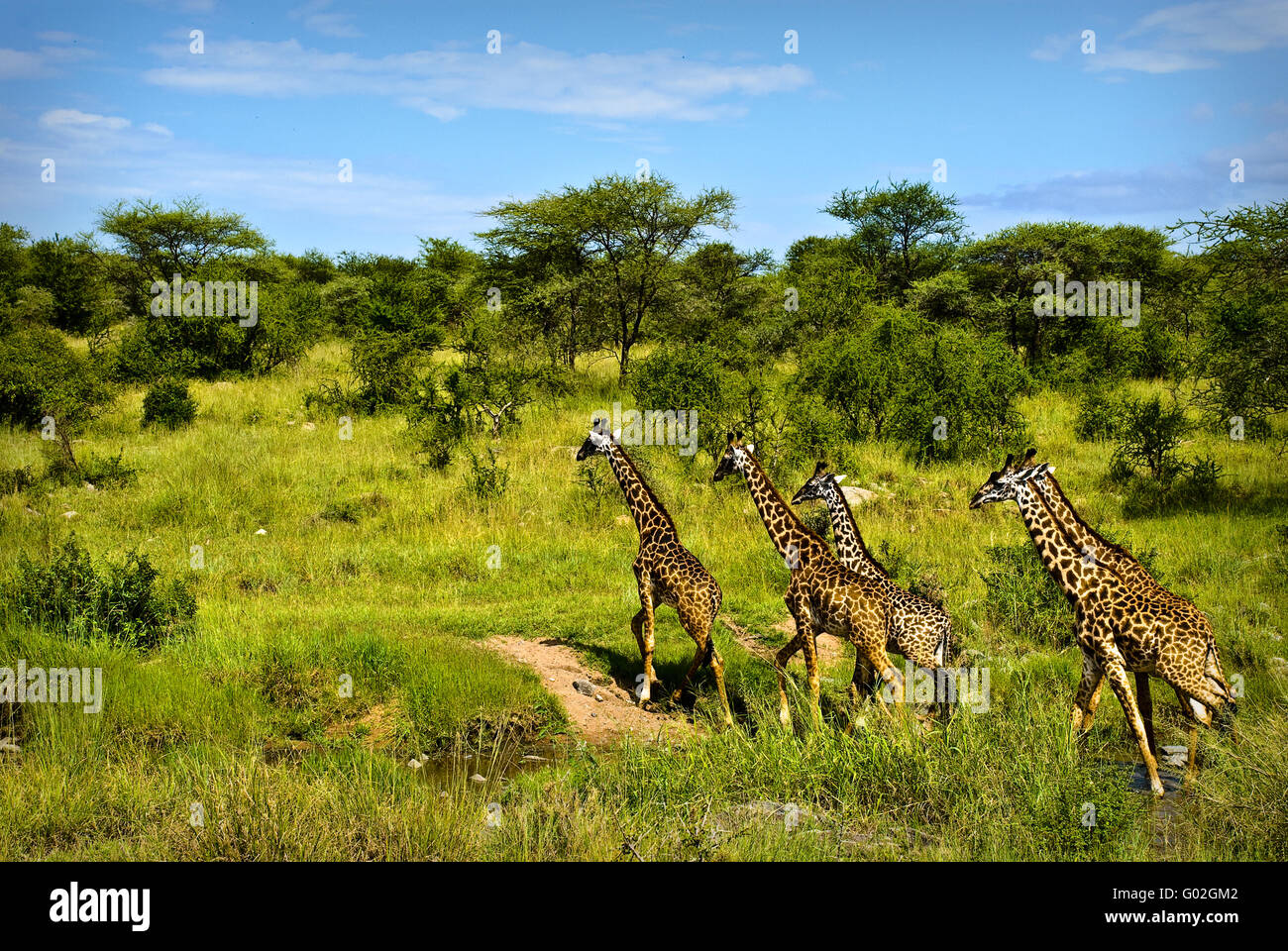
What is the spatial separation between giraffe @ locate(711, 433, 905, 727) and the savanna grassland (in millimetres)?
502

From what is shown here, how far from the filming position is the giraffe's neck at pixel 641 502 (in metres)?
8.45

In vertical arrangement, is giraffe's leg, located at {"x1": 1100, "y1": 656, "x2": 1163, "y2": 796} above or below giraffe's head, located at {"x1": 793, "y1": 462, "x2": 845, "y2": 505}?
below

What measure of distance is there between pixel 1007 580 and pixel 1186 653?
142 inches

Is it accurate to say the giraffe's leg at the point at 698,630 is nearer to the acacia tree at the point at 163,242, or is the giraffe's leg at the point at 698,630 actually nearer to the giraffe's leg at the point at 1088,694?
the giraffe's leg at the point at 1088,694

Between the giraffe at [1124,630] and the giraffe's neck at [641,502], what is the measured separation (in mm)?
2802

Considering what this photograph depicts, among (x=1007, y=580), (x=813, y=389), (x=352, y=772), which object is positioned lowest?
(x=352, y=772)

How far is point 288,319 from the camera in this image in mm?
24031

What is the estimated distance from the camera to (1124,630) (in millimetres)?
6477

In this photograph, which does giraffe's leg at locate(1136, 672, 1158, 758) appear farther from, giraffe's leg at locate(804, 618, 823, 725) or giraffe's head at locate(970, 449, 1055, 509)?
giraffe's leg at locate(804, 618, 823, 725)

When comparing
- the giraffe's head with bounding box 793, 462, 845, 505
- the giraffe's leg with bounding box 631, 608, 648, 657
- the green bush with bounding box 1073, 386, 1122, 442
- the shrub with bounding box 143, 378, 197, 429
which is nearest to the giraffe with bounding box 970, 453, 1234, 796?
the giraffe's head with bounding box 793, 462, 845, 505

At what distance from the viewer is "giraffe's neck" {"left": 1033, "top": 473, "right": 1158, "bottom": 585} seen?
6.67m

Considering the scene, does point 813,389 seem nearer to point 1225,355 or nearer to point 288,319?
point 1225,355

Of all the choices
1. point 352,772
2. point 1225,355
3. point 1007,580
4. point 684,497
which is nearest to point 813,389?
point 684,497

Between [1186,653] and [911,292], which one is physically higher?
[911,292]
